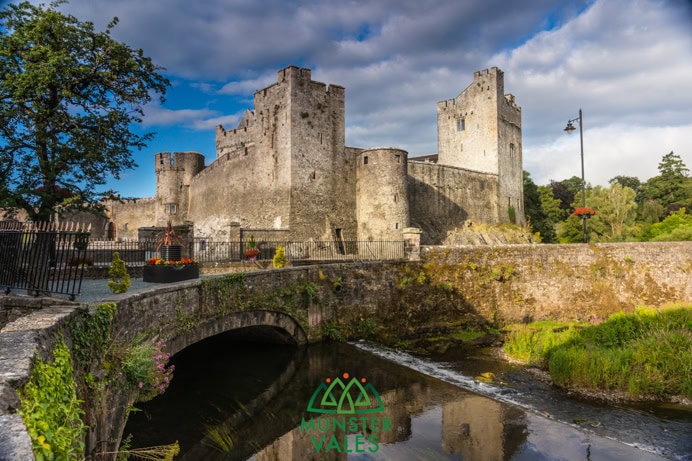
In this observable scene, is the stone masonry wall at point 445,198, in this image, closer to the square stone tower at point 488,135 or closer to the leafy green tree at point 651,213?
the square stone tower at point 488,135

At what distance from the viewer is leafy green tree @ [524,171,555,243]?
44.0m

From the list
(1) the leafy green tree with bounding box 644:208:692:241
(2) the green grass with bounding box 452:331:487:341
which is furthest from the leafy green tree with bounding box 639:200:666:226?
(2) the green grass with bounding box 452:331:487:341

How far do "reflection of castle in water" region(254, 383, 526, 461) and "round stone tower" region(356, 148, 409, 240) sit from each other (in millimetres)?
16644

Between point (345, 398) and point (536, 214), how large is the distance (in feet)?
131

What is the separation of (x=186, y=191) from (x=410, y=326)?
29.9 metres

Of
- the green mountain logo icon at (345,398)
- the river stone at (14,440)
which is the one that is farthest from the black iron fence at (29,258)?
the green mountain logo icon at (345,398)

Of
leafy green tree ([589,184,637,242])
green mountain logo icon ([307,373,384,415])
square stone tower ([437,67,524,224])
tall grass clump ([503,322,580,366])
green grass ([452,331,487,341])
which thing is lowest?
green mountain logo icon ([307,373,384,415])

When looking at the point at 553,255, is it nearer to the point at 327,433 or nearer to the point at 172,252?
the point at 327,433

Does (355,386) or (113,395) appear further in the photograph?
(355,386)

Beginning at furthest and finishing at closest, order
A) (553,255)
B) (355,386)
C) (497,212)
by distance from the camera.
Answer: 1. (497,212)
2. (553,255)
3. (355,386)

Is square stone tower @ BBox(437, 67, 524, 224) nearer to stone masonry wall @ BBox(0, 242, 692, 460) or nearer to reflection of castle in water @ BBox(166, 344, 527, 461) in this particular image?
stone masonry wall @ BBox(0, 242, 692, 460)

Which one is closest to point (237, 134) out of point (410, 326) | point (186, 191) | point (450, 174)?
point (186, 191)

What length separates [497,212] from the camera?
37.2m

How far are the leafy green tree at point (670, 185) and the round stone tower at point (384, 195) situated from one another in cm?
3951
